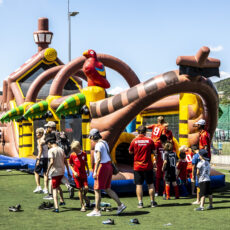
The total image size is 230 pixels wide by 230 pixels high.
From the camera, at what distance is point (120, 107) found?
8820mm

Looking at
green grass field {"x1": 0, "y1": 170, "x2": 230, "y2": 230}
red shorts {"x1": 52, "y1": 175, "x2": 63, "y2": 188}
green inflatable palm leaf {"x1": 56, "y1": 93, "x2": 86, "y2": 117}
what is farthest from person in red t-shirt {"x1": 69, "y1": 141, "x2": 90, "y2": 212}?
green inflatable palm leaf {"x1": 56, "y1": 93, "x2": 86, "y2": 117}

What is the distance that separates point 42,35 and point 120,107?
9490 mm

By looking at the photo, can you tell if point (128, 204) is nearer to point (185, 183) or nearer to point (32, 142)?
point (185, 183)

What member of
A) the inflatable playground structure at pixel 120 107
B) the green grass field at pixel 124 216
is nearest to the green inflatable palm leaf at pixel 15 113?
the inflatable playground structure at pixel 120 107

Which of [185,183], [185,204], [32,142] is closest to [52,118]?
[32,142]

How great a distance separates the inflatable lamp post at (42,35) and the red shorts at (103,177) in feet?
37.8

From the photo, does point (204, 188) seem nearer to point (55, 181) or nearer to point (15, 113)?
point (55, 181)

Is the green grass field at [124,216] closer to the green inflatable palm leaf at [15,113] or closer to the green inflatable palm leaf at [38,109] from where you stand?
the green inflatable palm leaf at [38,109]

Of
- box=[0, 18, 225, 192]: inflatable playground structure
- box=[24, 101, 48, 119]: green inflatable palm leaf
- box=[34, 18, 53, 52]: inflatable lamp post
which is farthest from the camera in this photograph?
box=[34, 18, 53, 52]: inflatable lamp post

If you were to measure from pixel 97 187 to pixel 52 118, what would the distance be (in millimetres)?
5617

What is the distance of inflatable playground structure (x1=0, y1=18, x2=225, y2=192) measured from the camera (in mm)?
8453

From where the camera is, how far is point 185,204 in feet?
25.5

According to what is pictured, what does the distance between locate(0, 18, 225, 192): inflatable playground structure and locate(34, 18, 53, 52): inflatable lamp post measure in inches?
114

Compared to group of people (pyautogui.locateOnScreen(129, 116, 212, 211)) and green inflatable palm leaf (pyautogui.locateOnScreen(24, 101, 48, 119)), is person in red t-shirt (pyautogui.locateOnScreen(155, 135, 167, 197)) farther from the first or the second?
green inflatable palm leaf (pyautogui.locateOnScreen(24, 101, 48, 119))
